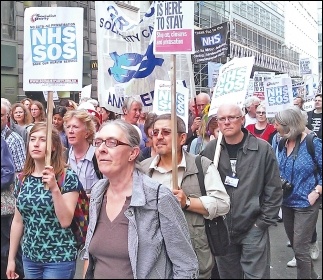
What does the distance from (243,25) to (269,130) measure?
9.56 ft

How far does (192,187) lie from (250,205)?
708 millimetres

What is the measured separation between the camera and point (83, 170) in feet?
15.3

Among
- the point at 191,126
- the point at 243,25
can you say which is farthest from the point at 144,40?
the point at 243,25

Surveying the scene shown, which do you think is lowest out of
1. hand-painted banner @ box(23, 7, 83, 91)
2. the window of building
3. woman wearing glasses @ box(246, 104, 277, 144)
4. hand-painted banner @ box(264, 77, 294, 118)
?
woman wearing glasses @ box(246, 104, 277, 144)

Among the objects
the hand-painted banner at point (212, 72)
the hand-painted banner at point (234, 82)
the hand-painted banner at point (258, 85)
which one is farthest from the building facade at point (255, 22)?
the hand-painted banner at point (258, 85)

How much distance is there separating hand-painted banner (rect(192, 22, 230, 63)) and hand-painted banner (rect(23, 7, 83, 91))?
3.34 meters

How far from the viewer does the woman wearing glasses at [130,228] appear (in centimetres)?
245

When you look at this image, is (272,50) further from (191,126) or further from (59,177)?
(59,177)

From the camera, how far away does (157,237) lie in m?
2.48

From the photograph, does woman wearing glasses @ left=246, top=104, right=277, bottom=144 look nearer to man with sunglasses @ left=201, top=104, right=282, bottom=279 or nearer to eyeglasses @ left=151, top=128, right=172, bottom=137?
man with sunglasses @ left=201, top=104, right=282, bottom=279

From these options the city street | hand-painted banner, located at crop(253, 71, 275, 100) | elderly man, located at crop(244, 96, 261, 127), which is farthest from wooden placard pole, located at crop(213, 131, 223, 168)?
hand-painted banner, located at crop(253, 71, 275, 100)

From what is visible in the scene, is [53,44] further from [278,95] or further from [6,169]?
[278,95]

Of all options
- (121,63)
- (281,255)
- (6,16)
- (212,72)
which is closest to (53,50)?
(6,16)

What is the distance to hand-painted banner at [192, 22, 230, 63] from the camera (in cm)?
679
